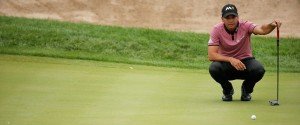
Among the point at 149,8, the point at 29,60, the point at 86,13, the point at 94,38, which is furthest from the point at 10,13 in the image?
the point at 29,60

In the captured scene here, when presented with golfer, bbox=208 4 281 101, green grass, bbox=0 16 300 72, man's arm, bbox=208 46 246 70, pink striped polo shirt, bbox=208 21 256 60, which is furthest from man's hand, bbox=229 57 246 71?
green grass, bbox=0 16 300 72

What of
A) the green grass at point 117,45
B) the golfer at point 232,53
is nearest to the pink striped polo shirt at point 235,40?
the golfer at point 232,53

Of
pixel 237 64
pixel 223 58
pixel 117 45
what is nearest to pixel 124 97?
pixel 223 58

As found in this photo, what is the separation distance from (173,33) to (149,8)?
4354 millimetres

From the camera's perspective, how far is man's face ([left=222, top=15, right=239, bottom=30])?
8.45 meters

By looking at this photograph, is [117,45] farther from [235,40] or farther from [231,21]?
[231,21]

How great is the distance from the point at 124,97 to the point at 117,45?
271 inches

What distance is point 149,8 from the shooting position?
21.3 m

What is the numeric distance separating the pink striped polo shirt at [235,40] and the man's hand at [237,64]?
323 millimetres

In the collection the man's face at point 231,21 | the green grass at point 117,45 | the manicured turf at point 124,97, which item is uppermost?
the man's face at point 231,21

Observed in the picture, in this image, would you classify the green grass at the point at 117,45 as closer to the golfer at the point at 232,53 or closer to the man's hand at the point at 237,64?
the golfer at the point at 232,53

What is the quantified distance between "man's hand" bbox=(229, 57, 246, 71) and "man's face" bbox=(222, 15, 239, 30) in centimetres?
40

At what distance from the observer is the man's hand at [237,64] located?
8.31 m

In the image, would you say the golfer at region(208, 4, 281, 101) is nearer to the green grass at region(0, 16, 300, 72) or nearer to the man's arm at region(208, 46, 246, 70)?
the man's arm at region(208, 46, 246, 70)
